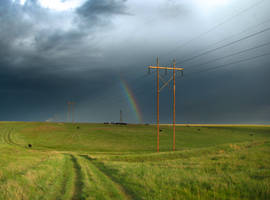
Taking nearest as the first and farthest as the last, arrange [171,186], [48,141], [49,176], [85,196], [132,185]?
[85,196] < [171,186] < [132,185] < [49,176] < [48,141]

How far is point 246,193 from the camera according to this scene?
38.4 feet

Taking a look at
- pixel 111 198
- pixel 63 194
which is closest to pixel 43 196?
pixel 63 194

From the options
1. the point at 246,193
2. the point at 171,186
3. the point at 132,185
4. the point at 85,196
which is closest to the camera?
the point at 246,193

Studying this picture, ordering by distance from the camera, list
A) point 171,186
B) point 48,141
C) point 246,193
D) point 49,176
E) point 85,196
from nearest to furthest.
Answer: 1. point 246,193
2. point 85,196
3. point 171,186
4. point 49,176
5. point 48,141

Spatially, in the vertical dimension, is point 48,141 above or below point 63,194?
below

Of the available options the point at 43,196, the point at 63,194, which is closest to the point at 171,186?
the point at 63,194

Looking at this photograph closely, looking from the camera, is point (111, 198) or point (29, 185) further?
point (29, 185)

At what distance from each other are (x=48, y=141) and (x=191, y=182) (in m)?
68.6

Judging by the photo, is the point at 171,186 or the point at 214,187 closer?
the point at 214,187

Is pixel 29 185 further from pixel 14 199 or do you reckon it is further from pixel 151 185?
pixel 151 185

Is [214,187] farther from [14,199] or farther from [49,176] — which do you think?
[49,176]

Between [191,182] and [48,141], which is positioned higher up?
[191,182]

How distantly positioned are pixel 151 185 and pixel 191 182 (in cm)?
253

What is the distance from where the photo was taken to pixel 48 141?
74750 millimetres
